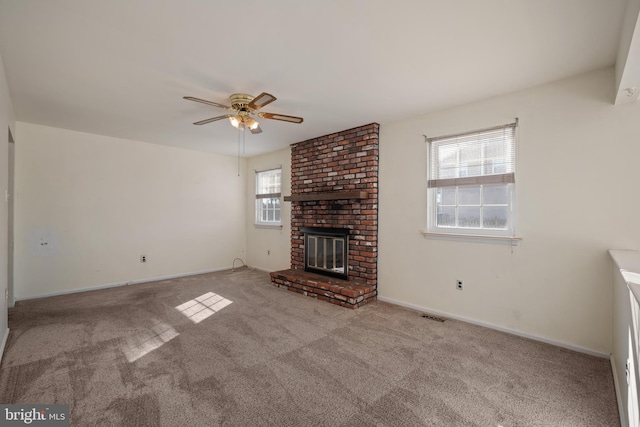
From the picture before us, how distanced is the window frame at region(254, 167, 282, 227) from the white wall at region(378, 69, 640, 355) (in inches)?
121

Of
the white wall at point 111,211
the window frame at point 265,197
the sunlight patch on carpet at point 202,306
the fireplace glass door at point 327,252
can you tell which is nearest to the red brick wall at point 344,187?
the fireplace glass door at point 327,252

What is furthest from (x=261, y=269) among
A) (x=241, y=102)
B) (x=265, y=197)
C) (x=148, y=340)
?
(x=241, y=102)

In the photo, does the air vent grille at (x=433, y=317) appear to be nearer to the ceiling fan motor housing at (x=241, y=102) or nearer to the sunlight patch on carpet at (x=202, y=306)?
the sunlight patch on carpet at (x=202, y=306)

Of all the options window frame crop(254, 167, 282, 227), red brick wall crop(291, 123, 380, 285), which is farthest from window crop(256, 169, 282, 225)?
red brick wall crop(291, 123, 380, 285)

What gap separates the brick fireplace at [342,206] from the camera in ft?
12.9

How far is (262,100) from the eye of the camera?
2555 millimetres

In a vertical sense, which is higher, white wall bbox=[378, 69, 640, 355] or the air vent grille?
white wall bbox=[378, 69, 640, 355]

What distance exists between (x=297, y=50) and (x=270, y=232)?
4066mm

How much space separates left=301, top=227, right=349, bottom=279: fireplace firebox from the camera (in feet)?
14.0

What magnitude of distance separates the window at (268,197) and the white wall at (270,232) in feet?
0.38

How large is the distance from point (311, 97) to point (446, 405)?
2901mm

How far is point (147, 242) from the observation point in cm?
504

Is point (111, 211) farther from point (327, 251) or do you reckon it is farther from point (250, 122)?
point (327, 251)

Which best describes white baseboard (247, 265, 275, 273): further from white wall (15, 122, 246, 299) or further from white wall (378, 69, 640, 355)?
white wall (378, 69, 640, 355)
